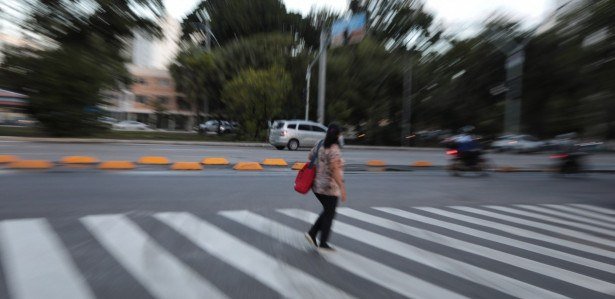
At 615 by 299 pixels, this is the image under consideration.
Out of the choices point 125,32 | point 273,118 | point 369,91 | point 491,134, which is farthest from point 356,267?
point 491,134

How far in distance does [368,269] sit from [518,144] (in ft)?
102

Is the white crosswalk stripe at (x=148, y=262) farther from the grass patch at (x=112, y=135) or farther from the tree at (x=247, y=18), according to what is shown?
the tree at (x=247, y=18)

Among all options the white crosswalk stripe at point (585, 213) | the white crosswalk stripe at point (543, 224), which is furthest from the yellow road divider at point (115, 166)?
the white crosswalk stripe at point (585, 213)

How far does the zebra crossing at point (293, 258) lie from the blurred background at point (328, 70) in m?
6.42

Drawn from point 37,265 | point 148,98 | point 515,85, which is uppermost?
point 148,98

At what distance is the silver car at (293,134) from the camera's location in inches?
1013

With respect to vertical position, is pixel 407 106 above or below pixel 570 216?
above

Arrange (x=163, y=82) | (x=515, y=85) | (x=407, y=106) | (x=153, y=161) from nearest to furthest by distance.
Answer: (x=153, y=161) → (x=515, y=85) → (x=407, y=106) → (x=163, y=82)

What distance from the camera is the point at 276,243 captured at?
607cm

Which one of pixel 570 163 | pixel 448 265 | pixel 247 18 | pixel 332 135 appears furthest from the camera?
pixel 247 18

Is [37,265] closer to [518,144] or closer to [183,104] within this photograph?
[518,144]

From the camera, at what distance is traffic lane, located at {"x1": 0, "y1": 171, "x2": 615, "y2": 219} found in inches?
316

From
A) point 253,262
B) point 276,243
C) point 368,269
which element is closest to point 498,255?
point 368,269

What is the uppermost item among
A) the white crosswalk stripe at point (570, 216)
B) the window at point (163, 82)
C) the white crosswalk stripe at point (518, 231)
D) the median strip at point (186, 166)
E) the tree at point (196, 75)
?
the window at point (163, 82)
